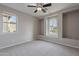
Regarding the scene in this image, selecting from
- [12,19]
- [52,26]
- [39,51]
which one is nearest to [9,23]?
[12,19]

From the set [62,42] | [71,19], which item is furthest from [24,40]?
[71,19]

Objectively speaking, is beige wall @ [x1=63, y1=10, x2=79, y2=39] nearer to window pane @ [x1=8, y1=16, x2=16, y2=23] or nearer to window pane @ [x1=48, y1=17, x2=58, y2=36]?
window pane @ [x1=48, y1=17, x2=58, y2=36]

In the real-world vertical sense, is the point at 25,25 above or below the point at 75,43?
above

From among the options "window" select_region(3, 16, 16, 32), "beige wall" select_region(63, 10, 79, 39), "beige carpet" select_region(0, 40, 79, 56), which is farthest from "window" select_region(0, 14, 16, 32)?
"beige wall" select_region(63, 10, 79, 39)

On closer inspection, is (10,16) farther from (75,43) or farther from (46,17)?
(75,43)

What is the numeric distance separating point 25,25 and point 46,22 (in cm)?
193

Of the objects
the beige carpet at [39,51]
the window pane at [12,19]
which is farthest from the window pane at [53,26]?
the window pane at [12,19]

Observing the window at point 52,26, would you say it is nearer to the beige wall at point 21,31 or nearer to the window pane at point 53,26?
the window pane at point 53,26

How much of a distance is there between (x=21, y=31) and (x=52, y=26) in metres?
2.58

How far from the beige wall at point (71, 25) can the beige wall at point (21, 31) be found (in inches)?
113

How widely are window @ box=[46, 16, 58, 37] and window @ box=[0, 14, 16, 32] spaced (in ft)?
9.85

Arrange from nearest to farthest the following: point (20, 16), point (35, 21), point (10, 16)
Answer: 1. point (10, 16)
2. point (20, 16)
3. point (35, 21)

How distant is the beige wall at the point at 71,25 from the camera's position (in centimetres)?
437

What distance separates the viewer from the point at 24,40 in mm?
5715
